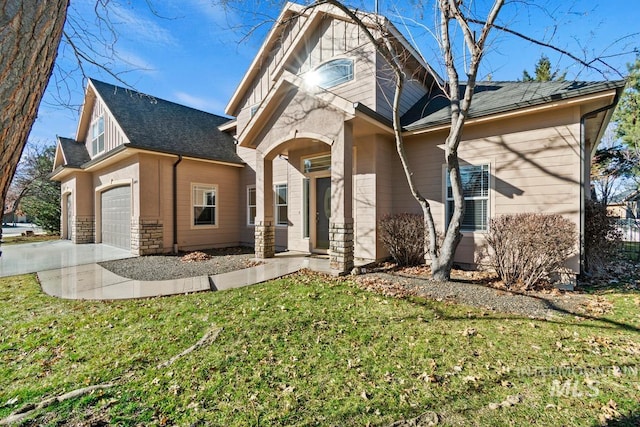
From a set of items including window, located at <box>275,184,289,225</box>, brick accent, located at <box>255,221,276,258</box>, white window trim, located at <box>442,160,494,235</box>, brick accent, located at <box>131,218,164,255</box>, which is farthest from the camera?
window, located at <box>275,184,289,225</box>

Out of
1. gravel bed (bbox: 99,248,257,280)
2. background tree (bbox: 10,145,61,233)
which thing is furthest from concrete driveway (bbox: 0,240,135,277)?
background tree (bbox: 10,145,61,233)

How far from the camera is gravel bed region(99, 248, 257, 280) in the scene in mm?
7195

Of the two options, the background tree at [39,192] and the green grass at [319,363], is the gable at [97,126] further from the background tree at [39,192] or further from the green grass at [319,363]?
the green grass at [319,363]

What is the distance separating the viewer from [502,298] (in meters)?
5.18

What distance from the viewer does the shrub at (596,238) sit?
6.95 meters

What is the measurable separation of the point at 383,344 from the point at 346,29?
9665 millimetres

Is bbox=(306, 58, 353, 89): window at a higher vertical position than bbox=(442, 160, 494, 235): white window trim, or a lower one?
higher

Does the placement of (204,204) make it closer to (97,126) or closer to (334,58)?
(97,126)

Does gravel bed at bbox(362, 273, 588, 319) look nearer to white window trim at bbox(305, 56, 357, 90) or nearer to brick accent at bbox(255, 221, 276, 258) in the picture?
brick accent at bbox(255, 221, 276, 258)

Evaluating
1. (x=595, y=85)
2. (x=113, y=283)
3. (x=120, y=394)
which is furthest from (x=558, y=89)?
(x=113, y=283)

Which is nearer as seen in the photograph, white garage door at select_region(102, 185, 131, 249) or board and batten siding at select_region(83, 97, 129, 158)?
board and batten siding at select_region(83, 97, 129, 158)

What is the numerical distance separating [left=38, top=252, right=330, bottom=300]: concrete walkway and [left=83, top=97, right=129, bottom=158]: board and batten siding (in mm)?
4947

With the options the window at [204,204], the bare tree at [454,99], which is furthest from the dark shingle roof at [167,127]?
the bare tree at [454,99]

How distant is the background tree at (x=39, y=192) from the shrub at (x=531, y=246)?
2325 cm
